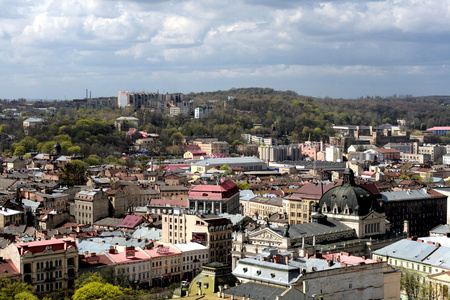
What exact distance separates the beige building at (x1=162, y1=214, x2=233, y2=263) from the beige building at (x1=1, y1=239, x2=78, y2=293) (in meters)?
14.5

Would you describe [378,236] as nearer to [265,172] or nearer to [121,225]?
[121,225]

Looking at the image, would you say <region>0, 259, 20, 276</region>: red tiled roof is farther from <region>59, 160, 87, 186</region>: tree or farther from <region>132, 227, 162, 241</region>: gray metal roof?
<region>59, 160, 87, 186</region>: tree

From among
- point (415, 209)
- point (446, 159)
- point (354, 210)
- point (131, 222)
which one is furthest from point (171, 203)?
point (446, 159)

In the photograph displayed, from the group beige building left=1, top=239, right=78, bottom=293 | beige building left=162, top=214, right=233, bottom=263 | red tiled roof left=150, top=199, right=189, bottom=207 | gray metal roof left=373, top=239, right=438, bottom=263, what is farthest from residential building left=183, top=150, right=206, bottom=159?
beige building left=1, top=239, right=78, bottom=293

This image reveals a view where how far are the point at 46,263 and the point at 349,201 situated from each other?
27.9 metres

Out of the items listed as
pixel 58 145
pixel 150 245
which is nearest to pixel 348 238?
pixel 150 245

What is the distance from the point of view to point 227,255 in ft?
243

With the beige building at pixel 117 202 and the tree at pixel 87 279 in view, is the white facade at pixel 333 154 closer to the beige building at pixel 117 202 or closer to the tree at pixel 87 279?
the beige building at pixel 117 202

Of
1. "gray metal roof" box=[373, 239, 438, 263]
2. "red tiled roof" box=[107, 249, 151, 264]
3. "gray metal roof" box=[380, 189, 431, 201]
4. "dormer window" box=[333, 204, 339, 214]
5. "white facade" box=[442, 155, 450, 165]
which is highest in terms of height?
"dormer window" box=[333, 204, 339, 214]

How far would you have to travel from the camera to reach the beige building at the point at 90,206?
9675 centimetres

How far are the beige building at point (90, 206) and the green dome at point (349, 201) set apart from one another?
3237 cm

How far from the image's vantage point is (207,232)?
73.3 meters

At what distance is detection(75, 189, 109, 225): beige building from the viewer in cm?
9675

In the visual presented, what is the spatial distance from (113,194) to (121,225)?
1238cm
